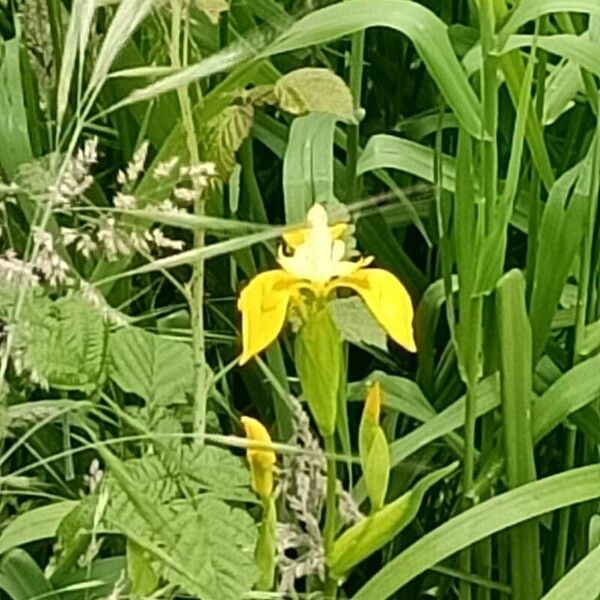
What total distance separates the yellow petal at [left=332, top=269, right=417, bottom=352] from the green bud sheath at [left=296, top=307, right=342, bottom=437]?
22 millimetres

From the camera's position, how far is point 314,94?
645 millimetres

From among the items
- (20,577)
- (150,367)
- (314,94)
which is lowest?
(20,577)

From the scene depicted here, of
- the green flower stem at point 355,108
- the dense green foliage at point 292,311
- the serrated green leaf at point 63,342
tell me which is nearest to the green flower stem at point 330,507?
the dense green foliage at point 292,311

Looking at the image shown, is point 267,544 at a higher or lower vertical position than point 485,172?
lower

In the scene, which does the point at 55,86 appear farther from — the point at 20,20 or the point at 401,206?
the point at 401,206

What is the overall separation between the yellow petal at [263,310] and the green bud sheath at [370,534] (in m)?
0.10

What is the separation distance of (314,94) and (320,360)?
0.42 feet

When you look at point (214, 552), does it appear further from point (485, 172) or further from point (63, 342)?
point (485, 172)

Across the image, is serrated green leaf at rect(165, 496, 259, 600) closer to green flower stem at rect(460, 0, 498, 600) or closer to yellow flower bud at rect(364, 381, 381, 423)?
yellow flower bud at rect(364, 381, 381, 423)

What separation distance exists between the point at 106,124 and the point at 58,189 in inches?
15.2

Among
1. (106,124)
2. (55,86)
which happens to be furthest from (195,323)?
(106,124)

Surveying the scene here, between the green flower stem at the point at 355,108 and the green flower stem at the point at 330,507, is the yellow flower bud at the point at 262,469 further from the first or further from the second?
the green flower stem at the point at 355,108

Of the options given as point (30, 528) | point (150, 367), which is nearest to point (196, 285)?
point (150, 367)

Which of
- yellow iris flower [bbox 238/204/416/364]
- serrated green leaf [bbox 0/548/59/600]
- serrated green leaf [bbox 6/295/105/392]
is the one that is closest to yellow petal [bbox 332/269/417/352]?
yellow iris flower [bbox 238/204/416/364]
